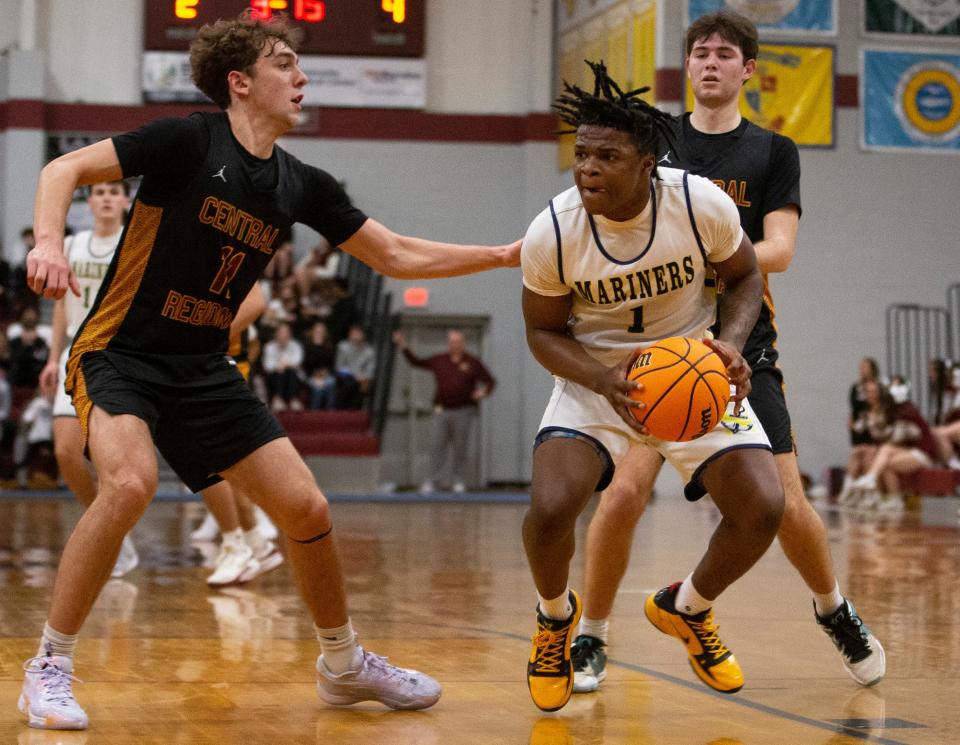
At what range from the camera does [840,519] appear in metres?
12.8

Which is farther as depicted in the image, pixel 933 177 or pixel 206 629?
pixel 933 177

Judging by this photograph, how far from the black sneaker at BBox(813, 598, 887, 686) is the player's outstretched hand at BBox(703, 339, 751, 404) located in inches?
43.7

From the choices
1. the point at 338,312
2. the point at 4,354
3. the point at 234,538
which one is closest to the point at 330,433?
the point at 338,312

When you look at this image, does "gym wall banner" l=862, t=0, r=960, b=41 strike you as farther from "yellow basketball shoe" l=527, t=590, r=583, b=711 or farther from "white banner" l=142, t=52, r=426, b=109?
"yellow basketball shoe" l=527, t=590, r=583, b=711

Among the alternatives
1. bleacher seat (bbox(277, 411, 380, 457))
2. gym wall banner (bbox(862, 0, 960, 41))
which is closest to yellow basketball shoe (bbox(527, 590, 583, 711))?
bleacher seat (bbox(277, 411, 380, 457))

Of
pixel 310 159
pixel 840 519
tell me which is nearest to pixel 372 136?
pixel 310 159

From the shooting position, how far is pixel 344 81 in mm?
19734

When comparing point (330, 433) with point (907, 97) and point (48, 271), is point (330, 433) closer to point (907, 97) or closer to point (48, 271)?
point (907, 97)

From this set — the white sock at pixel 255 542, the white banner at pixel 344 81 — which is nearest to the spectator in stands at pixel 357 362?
the white banner at pixel 344 81

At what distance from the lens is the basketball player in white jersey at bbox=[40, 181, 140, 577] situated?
6867 mm

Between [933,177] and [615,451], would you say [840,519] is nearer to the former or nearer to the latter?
[933,177]

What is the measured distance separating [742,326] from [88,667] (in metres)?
2.42

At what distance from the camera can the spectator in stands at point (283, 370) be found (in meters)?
16.6

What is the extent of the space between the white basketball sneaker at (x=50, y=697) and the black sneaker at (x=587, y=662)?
4.87 feet
